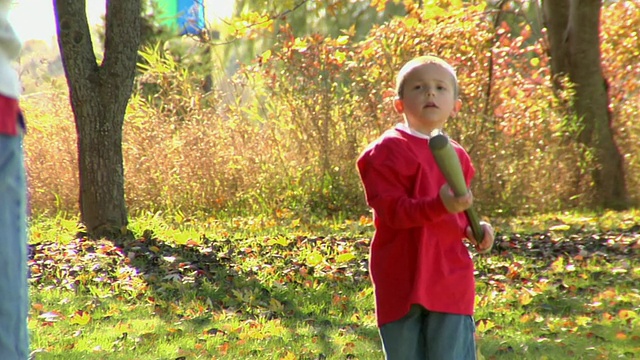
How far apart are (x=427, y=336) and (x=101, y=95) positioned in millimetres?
5872

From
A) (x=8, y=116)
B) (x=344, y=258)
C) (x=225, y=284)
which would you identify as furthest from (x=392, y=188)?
(x=344, y=258)

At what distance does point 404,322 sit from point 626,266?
436 cm

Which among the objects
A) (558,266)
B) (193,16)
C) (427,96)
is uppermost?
(193,16)

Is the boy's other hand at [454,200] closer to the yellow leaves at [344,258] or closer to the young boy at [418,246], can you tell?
the young boy at [418,246]

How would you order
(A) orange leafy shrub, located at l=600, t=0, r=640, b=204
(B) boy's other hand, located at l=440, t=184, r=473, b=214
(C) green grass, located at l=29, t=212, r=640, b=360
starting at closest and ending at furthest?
(B) boy's other hand, located at l=440, t=184, r=473, b=214 < (C) green grass, located at l=29, t=212, r=640, b=360 < (A) orange leafy shrub, located at l=600, t=0, r=640, b=204

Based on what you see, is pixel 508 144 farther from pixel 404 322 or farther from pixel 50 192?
pixel 404 322

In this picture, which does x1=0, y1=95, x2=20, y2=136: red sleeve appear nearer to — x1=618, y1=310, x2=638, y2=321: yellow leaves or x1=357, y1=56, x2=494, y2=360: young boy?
x1=357, y1=56, x2=494, y2=360: young boy

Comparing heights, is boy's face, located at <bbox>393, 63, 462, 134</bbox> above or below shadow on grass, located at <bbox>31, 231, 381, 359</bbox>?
above

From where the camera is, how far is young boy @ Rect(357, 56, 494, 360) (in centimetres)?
281

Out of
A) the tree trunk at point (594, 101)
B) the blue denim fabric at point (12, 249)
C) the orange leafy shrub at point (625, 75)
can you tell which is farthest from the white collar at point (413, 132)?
the orange leafy shrub at point (625, 75)

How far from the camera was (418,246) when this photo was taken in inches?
111

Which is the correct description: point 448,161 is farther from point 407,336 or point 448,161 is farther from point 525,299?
point 525,299

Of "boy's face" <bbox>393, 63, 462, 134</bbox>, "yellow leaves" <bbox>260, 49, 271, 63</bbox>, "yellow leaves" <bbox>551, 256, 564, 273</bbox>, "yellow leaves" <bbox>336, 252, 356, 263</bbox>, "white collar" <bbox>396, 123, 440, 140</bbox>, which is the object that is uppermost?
"yellow leaves" <bbox>260, 49, 271, 63</bbox>

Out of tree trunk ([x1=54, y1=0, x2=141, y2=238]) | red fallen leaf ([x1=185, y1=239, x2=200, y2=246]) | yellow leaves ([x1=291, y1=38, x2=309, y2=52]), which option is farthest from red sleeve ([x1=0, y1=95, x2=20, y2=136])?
yellow leaves ([x1=291, y1=38, x2=309, y2=52])
